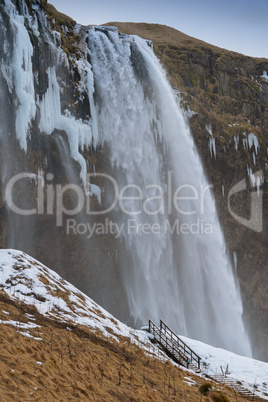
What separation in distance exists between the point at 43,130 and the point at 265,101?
2354 centimetres

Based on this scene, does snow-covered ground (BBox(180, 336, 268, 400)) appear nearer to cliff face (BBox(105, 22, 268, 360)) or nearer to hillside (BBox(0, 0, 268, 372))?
hillside (BBox(0, 0, 268, 372))

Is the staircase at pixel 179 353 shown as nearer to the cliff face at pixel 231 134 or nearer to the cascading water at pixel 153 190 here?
the cascading water at pixel 153 190

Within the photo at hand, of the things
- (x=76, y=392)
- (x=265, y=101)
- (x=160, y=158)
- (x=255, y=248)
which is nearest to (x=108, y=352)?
(x=76, y=392)

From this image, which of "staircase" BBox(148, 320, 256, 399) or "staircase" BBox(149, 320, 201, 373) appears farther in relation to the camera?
"staircase" BBox(149, 320, 201, 373)

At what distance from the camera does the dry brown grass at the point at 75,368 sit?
712 centimetres

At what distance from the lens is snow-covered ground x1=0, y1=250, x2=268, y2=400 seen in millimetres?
12383

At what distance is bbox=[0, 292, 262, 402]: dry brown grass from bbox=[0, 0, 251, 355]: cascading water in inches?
675

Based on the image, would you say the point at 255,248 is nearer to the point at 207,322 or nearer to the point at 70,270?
the point at 207,322

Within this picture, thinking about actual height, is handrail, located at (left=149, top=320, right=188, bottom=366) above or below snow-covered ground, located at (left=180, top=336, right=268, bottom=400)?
above

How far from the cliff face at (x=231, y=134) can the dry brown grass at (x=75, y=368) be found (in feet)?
83.7

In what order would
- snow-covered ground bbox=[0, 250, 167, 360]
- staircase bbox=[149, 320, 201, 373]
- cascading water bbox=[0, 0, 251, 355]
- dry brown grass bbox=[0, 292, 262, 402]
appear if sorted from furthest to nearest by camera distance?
1. cascading water bbox=[0, 0, 251, 355]
2. staircase bbox=[149, 320, 201, 373]
3. snow-covered ground bbox=[0, 250, 167, 360]
4. dry brown grass bbox=[0, 292, 262, 402]

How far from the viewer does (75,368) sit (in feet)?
28.1

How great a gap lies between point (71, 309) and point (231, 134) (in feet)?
90.6

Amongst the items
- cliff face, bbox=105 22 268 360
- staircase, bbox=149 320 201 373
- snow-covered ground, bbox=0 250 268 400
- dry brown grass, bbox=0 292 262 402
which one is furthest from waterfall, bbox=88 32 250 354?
dry brown grass, bbox=0 292 262 402
